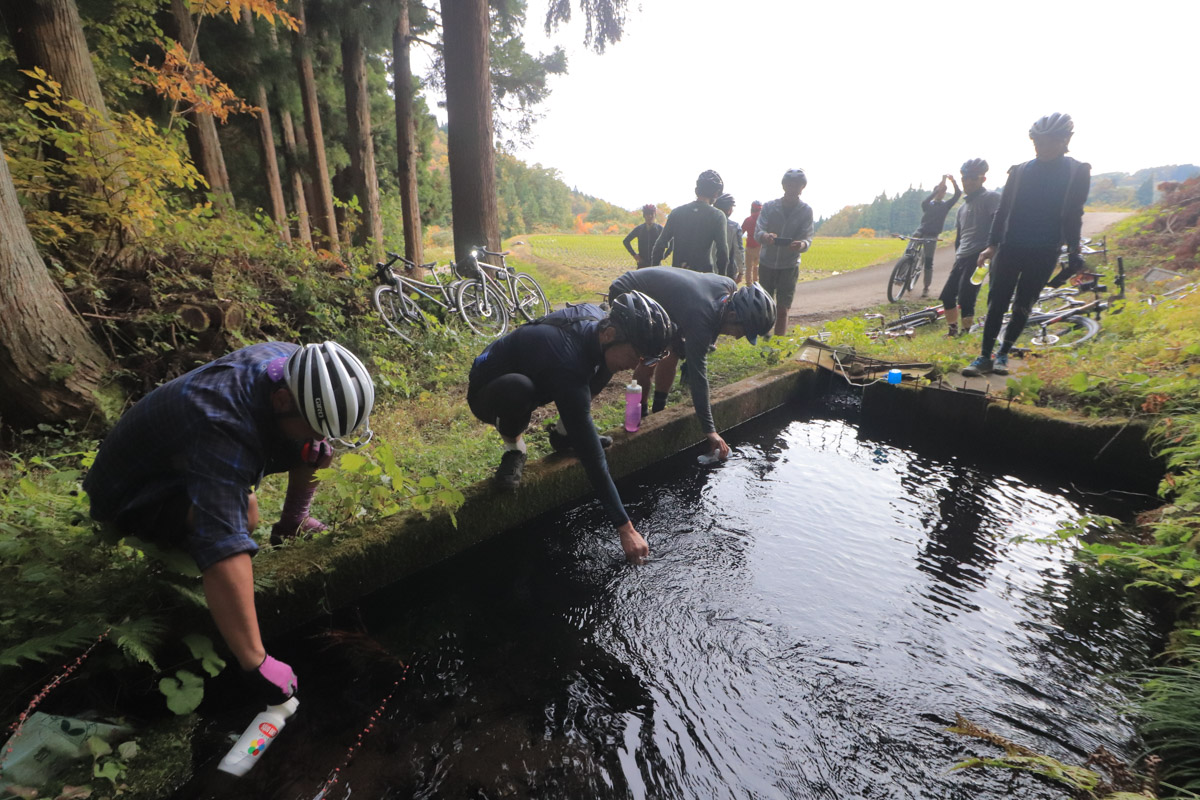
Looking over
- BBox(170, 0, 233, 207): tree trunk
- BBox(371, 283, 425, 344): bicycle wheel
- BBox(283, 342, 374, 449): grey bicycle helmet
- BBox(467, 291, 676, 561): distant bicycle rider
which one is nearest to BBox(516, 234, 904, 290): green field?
BBox(371, 283, 425, 344): bicycle wheel

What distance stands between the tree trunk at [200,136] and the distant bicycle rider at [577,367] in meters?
6.67

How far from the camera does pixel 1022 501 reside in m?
3.88

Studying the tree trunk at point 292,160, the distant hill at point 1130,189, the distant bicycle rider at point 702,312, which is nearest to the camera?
the distant bicycle rider at point 702,312

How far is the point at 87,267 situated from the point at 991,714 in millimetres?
6597

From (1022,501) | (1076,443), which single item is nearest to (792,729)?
(1022,501)

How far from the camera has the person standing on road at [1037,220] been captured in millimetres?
4613

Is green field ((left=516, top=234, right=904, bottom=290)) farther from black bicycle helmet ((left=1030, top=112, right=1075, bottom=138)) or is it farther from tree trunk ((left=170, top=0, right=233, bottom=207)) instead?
black bicycle helmet ((left=1030, top=112, right=1075, bottom=138))

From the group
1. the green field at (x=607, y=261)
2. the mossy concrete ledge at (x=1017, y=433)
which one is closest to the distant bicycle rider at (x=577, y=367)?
the mossy concrete ledge at (x=1017, y=433)

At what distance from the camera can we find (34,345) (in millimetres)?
3430

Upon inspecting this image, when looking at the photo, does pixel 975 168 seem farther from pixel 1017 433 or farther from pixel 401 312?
pixel 401 312

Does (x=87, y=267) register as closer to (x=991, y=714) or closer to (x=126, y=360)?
(x=126, y=360)

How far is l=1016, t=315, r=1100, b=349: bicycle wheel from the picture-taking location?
632 cm

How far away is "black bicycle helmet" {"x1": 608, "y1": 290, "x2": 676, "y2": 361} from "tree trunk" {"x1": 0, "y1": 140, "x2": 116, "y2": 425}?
3855 mm

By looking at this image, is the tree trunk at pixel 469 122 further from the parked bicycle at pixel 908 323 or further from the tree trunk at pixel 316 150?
the parked bicycle at pixel 908 323
